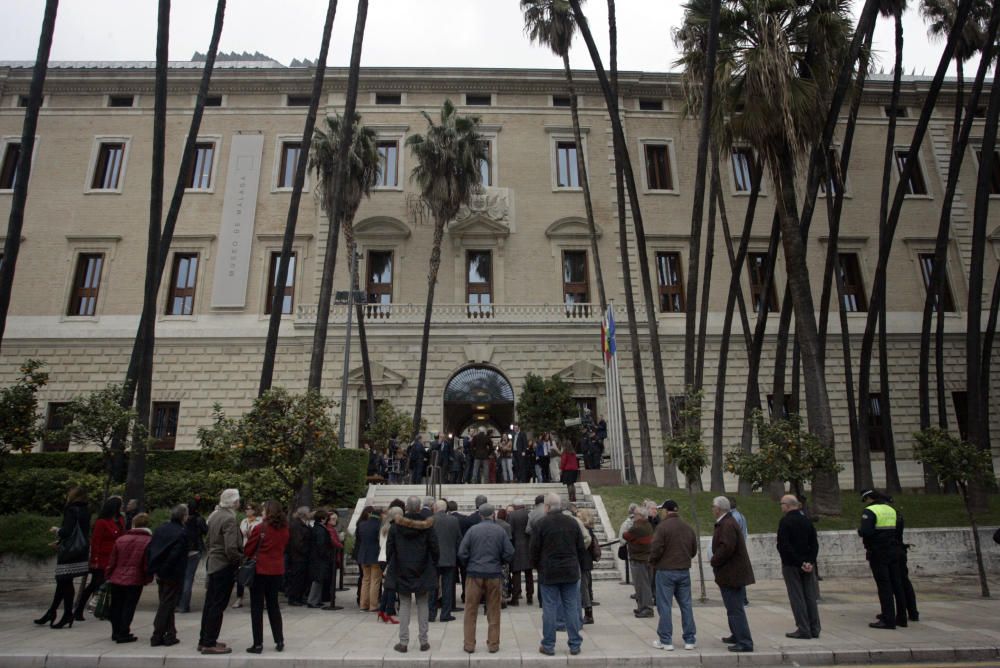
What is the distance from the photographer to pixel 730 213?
2664 cm

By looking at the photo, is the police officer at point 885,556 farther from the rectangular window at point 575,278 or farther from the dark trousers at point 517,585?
the rectangular window at point 575,278

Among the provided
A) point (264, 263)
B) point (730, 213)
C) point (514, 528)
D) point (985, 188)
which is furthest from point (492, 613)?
point (730, 213)

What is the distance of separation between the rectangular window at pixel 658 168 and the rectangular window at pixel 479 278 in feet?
25.9

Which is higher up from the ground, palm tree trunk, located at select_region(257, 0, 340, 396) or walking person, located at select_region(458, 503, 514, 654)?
palm tree trunk, located at select_region(257, 0, 340, 396)

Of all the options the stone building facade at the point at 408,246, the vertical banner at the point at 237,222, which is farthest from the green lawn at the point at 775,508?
the vertical banner at the point at 237,222

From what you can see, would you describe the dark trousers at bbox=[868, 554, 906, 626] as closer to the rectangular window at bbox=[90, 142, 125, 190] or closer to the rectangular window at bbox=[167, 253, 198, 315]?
the rectangular window at bbox=[167, 253, 198, 315]

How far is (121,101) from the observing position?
27.5 meters

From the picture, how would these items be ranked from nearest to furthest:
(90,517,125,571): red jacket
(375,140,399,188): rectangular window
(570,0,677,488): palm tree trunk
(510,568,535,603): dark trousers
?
1. (90,517,125,571): red jacket
2. (510,568,535,603): dark trousers
3. (570,0,677,488): palm tree trunk
4. (375,140,399,188): rectangular window

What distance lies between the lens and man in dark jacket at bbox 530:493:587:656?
6.39 meters

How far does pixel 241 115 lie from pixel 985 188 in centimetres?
2681

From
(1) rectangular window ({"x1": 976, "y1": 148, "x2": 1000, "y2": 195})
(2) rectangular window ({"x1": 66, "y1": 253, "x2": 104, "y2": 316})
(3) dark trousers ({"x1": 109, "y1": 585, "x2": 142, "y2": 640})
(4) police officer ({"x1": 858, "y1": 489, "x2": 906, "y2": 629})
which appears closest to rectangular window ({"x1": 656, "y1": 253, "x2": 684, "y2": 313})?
(1) rectangular window ({"x1": 976, "y1": 148, "x2": 1000, "y2": 195})

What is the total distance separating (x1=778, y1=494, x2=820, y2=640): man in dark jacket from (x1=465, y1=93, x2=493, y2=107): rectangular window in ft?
80.0

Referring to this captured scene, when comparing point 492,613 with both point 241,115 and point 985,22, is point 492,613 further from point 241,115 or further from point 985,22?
point 241,115

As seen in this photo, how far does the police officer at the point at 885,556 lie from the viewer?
299 inches
